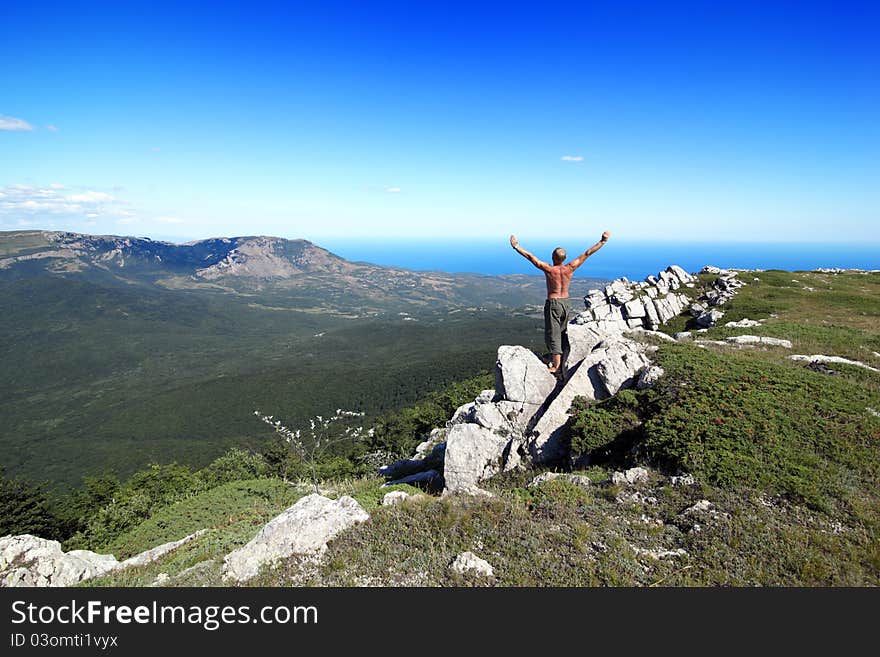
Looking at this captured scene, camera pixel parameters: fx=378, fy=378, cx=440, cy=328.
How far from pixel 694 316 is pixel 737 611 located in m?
47.0

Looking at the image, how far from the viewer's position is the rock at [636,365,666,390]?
46.8ft

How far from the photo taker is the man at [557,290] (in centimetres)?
1338

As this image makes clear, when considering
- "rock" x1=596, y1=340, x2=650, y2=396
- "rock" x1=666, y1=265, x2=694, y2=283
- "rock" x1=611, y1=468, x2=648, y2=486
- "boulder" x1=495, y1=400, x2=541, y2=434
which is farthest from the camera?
"rock" x1=666, y1=265, x2=694, y2=283

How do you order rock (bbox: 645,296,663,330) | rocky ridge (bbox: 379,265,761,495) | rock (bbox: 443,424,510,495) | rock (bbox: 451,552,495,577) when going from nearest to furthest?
rock (bbox: 451,552,495,577), rock (bbox: 443,424,510,495), rocky ridge (bbox: 379,265,761,495), rock (bbox: 645,296,663,330)

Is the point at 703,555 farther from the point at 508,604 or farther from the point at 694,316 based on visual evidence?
the point at 694,316

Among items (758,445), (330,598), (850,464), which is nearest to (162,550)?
(330,598)

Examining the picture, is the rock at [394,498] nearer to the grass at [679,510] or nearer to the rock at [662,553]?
the grass at [679,510]

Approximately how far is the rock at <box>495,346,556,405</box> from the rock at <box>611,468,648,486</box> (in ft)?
18.0

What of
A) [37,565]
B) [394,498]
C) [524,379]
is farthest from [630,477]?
[37,565]

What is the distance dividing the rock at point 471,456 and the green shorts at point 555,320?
176 inches

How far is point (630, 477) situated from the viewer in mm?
10680

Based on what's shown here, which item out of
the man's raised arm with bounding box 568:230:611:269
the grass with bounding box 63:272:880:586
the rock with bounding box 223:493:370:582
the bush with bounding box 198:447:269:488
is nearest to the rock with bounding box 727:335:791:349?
the grass with bounding box 63:272:880:586

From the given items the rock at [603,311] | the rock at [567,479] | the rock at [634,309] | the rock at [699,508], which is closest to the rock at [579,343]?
the rock at [567,479]

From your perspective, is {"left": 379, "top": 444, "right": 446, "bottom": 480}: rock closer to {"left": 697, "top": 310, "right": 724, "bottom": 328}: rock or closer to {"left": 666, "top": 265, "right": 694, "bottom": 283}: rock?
{"left": 697, "top": 310, "right": 724, "bottom": 328}: rock
